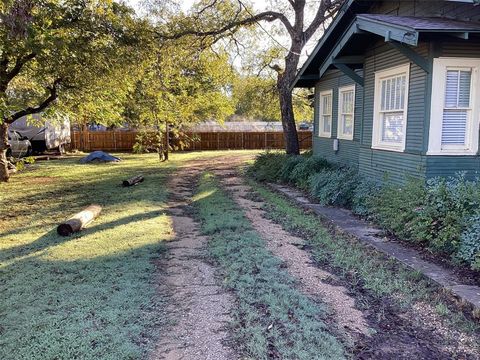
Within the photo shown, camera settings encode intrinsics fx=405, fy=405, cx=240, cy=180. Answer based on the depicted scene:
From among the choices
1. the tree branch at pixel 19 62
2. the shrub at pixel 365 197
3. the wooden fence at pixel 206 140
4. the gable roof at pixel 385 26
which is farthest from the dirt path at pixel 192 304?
the wooden fence at pixel 206 140

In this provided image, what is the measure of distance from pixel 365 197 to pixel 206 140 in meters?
23.6

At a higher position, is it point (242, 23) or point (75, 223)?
point (242, 23)

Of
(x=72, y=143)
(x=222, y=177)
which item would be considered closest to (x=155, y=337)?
(x=222, y=177)

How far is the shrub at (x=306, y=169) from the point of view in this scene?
36.2 ft

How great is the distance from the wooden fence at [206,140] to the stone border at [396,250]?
19.6 m

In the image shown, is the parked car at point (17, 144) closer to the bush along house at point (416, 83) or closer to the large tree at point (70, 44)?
the large tree at point (70, 44)

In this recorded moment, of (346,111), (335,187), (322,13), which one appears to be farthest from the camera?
(322,13)

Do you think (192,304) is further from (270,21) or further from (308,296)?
(270,21)

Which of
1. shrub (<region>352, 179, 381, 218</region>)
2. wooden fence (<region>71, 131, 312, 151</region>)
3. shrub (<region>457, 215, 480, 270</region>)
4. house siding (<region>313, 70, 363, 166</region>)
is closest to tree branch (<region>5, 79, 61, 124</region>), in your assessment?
house siding (<region>313, 70, 363, 166</region>)

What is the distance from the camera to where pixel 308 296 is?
4.32 m

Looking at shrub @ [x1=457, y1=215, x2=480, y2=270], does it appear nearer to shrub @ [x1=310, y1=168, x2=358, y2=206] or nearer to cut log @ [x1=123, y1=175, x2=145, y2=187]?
shrub @ [x1=310, y1=168, x2=358, y2=206]

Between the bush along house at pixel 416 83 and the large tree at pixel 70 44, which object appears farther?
the large tree at pixel 70 44

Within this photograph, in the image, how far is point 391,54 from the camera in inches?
312

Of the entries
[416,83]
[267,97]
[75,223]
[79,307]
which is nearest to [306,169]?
[416,83]
